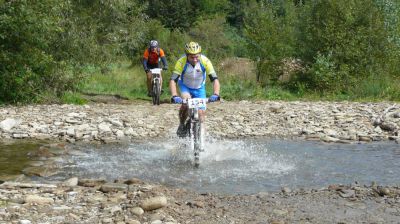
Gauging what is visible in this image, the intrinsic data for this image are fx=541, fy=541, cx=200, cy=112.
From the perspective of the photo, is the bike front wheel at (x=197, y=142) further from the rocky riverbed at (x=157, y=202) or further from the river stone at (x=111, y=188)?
the river stone at (x=111, y=188)

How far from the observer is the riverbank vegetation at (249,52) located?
14562 millimetres

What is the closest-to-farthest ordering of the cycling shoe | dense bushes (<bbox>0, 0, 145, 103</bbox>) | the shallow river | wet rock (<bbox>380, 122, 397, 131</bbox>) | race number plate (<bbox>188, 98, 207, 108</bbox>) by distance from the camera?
the shallow river < race number plate (<bbox>188, 98, 207, 108</bbox>) < the cycling shoe < wet rock (<bbox>380, 122, 397, 131</bbox>) < dense bushes (<bbox>0, 0, 145, 103</bbox>)

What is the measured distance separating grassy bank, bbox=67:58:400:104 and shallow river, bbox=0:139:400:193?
626cm

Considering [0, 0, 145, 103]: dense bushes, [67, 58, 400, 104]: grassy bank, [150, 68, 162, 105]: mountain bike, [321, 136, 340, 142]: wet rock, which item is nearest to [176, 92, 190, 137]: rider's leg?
[321, 136, 340, 142]: wet rock

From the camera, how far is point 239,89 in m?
19.2

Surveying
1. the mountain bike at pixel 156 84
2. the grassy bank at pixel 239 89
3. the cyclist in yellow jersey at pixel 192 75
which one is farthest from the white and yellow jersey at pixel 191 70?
the grassy bank at pixel 239 89

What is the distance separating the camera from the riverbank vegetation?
14.6m

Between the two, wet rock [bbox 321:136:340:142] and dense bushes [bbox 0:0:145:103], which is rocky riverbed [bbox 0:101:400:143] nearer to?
wet rock [bbox 321:136:340:142]

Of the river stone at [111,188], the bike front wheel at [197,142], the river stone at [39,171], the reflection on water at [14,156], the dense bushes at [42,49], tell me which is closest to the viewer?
the river stone at [111,188]

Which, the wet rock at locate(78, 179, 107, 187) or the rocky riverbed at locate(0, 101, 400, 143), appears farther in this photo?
the rocky riverbed at locate(0, 101, 400, 143)

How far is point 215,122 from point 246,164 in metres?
4.14

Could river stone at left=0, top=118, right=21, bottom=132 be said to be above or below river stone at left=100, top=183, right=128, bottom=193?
above

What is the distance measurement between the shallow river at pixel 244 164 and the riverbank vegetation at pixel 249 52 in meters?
4.86

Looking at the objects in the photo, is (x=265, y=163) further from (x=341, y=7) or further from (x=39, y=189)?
(x=341, y=7)
